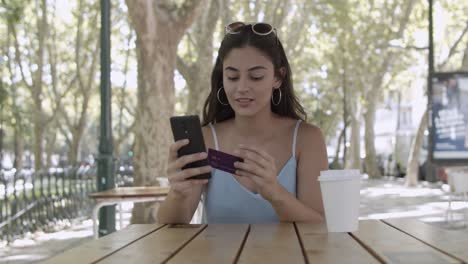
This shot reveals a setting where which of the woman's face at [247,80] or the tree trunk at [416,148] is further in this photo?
the tree trunk at [416,148]

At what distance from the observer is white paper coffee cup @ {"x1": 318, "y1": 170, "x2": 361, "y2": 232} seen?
229cm

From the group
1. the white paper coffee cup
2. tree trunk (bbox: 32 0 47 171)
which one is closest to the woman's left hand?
the white paper coffee cup

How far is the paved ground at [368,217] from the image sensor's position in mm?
9844

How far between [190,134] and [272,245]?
0.61m

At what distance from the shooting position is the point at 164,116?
10.6m

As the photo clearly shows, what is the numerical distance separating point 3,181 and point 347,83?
942 inches

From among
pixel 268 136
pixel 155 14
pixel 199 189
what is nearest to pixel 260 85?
pixel 268 136

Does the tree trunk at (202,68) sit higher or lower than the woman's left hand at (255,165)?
higher

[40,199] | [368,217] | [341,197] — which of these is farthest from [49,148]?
[341,197]

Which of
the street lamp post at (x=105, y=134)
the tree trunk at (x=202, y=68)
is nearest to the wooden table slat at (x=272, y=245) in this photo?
the street lamp post at (x=105, y=134)

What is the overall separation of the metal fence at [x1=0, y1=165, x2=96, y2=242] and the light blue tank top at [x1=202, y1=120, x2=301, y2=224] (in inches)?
287

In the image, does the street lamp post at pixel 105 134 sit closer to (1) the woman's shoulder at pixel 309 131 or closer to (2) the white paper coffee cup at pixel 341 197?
(1) the woman's shoulder at pixel 309 131

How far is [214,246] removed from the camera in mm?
2199

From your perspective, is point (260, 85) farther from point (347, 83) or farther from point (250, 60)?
point (347, 83)
